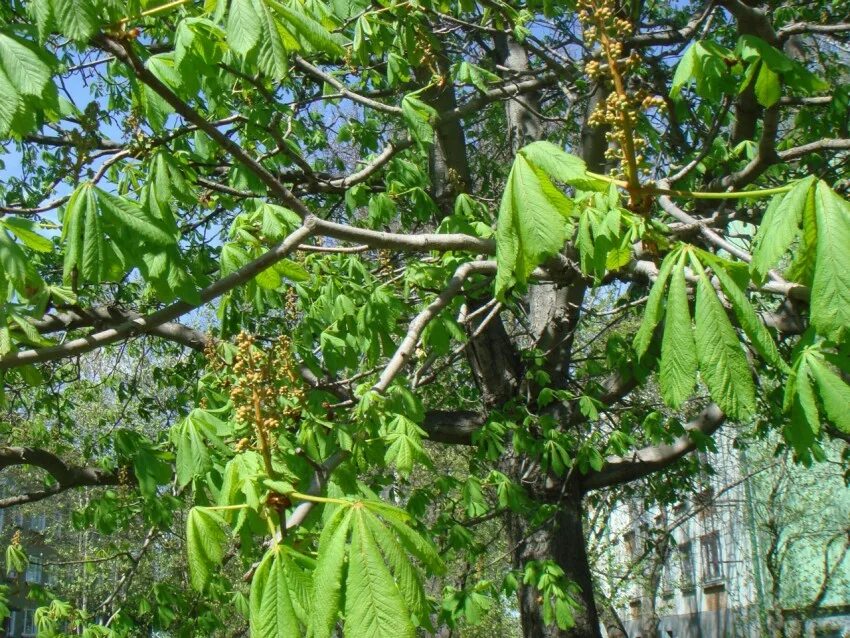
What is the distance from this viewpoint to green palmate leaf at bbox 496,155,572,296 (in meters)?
1.93

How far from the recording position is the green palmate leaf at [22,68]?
207cm

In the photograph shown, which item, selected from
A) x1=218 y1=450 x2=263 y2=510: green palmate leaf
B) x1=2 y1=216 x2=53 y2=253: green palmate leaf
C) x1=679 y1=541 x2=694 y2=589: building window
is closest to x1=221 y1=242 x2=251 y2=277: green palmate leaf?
x1=2 y1=216 x2=53 y2=253: green palmate leaf

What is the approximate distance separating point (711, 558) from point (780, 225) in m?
17.1

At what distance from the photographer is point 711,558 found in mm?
17422

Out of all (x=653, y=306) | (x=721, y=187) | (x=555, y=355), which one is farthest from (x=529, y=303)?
(x=653, y=306)

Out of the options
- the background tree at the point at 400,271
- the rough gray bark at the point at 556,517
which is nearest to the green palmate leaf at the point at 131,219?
the background tree at the point at 400,271

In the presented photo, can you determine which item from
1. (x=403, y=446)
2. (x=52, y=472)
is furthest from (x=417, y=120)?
(x=52, y=472)

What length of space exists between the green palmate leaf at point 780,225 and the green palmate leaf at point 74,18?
5.34 feet

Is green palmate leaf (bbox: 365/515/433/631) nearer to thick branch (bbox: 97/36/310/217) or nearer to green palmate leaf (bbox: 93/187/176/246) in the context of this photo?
green palmate leaf (bbox: 93/187/176/246)

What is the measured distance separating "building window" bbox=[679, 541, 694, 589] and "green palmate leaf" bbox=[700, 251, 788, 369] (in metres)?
16.5

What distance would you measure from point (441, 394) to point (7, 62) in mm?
6031

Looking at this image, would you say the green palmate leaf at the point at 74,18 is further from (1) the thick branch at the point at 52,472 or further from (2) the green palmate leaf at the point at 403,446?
(1) the thick branch at the point at 52,472

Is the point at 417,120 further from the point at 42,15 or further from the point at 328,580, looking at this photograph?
the point at 328,580

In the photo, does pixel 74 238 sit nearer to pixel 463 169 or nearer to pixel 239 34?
pixel 239 34
